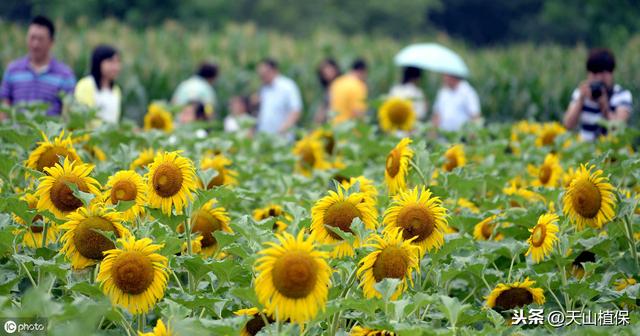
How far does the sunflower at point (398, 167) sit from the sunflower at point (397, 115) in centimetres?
316

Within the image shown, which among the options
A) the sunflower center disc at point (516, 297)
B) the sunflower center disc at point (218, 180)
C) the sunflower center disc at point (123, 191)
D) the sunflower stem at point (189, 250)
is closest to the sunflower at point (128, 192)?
the sunflower center disc at point (123, 191)

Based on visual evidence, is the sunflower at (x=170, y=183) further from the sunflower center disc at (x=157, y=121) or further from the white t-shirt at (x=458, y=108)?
the white t-shirt at (x=458, y=108)

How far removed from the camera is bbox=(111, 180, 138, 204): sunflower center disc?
335 cm

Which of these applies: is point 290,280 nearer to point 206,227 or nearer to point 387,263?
point 387,263

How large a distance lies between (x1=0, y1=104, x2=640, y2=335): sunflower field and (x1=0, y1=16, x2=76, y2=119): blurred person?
2.14 m

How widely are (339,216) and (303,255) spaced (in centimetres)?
67

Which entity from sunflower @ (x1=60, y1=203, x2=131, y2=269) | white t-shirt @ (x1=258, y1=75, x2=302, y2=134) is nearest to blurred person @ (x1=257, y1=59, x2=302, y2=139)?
white t-shirt @ (x1=258, y1=75, x2=302, y2=134)

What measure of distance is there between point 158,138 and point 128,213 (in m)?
2.00

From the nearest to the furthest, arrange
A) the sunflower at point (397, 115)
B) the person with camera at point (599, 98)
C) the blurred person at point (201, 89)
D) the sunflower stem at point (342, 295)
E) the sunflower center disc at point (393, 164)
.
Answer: the sunflower stem at point (342, 295)
the sunflower center disc at point (393, 164)
the person with camera at point (599, 98)
the sunflower at point (397, 115)
the blurred person at point (201, 89)

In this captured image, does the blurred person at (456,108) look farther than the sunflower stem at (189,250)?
Yes

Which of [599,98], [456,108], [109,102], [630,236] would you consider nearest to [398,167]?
[630,236]

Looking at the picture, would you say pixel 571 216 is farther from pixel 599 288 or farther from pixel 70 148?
pixel 70 148

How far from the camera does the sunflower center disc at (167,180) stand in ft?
10.7

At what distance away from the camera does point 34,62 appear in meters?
6.86
